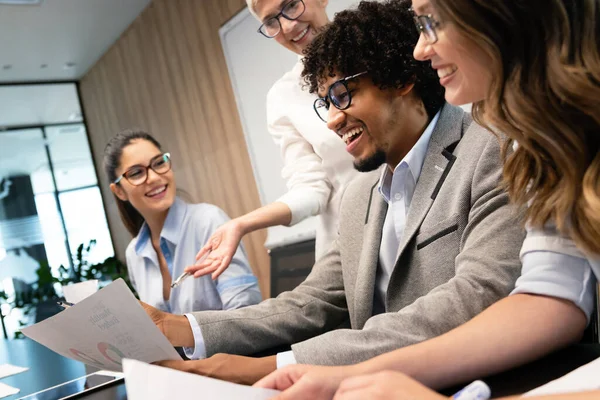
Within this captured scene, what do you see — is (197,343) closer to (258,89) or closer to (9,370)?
(9,370)

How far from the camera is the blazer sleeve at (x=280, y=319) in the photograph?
1386 millimetres

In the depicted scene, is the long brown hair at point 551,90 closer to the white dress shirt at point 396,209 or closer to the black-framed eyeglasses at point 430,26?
the black-framed eyeglasses at point 430,26

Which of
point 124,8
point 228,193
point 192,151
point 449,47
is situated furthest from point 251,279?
point 124,8

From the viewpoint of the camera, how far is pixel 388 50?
1.59m

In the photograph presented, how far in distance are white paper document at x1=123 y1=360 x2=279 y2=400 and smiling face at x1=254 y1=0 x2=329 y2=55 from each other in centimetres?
156

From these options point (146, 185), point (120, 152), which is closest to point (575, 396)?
point (146, 185)

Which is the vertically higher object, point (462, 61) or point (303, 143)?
point (303, 143)

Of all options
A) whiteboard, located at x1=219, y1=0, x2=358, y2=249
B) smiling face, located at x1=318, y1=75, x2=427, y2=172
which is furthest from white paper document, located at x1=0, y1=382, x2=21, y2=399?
whiteboard, located at x1=219, y1=0, x2=358, y2=249

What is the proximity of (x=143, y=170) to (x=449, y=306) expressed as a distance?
2004 mm

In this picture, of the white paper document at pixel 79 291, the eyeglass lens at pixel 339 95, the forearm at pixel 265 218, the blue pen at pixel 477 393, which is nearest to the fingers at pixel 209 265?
the forearm at pixel 265 218

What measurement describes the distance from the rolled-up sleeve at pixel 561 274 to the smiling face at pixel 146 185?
80.1 inches

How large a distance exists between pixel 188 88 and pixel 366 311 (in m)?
4.98

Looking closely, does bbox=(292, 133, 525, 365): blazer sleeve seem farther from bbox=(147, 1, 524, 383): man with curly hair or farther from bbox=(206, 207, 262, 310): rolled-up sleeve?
bbox=(206, 207, 262, 310): rolled-up sleeve

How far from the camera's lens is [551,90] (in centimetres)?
86
